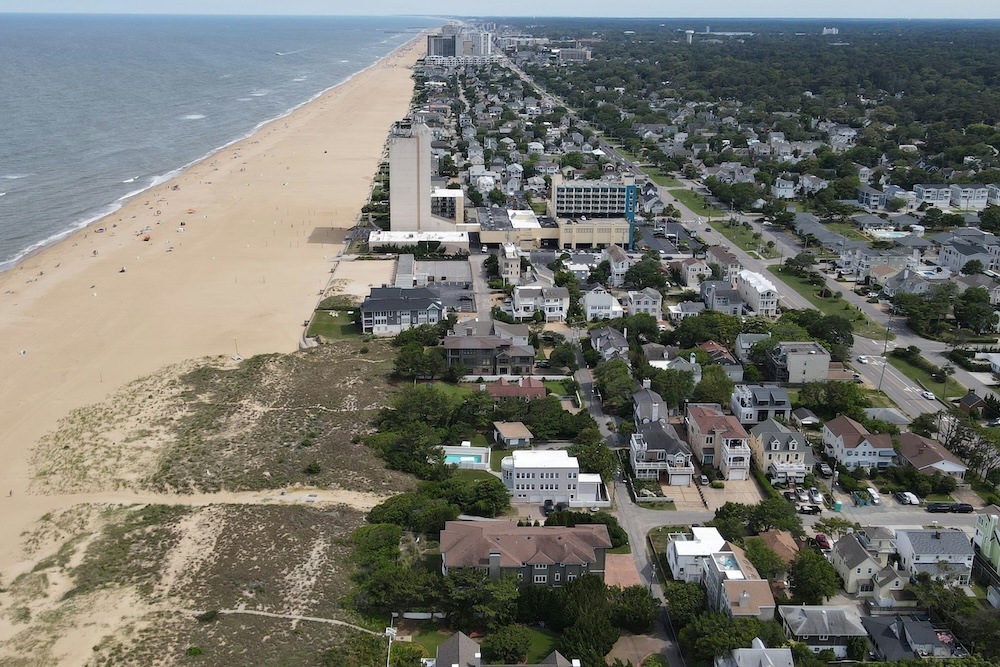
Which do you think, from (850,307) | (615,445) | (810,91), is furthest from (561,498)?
(810,91)

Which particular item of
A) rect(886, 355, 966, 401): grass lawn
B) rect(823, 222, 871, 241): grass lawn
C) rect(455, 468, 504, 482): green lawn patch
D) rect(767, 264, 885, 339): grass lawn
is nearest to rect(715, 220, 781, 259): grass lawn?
rect(767, 264, 885, 339): grass lawn

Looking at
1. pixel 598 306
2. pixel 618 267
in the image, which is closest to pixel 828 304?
pixel 618 267

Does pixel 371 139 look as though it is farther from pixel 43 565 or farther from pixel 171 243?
pixel 43 565

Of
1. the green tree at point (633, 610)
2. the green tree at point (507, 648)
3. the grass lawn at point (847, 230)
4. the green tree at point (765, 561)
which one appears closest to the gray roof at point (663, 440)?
the green tree at point (765, 561)

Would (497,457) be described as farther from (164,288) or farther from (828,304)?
(164,288)

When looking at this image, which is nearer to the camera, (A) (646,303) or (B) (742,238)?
(A) (646,303)

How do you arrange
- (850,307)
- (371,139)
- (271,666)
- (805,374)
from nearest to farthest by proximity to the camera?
(271,666) < (805,374) < (850,307) < (371,139)

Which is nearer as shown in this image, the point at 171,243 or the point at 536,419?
the point at 536,419
